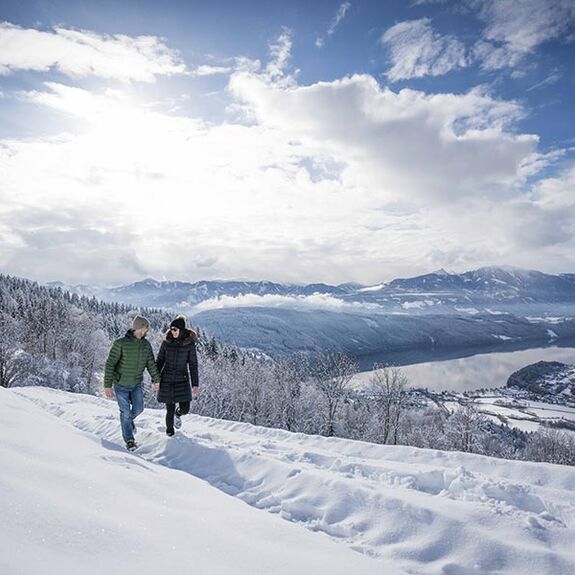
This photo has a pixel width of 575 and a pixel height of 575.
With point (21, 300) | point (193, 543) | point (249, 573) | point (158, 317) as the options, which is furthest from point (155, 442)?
point (158, 317)

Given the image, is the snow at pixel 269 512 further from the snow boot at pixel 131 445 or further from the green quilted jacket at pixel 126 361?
the green quilted jacket at pixel 126 361

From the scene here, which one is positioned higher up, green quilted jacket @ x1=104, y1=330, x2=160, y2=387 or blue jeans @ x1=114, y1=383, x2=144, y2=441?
green quilted jacket @ x1=104, y1=330, x2=160, y2=387

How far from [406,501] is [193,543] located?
278 centimetres

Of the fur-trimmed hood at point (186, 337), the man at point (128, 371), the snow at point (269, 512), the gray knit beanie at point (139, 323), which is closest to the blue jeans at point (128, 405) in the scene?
the man at point (128, 371)

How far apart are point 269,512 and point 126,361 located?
477 cm

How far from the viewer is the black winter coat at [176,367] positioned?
8992mm

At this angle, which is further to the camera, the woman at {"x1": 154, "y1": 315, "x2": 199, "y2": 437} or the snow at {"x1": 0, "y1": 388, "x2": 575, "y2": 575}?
the woman at {"x1": 154, "y1": 315, "x2": 199, "y2": 437}

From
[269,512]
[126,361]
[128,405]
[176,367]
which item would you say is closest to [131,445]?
[128,405]

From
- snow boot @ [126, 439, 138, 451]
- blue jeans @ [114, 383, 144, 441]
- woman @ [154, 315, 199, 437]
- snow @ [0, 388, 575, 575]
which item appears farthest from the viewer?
woman @ [154, 315, 199, 437]

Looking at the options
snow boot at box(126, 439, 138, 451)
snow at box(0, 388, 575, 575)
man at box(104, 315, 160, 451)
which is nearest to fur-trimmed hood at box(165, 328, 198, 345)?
man at box(104, 315, 160, 451)

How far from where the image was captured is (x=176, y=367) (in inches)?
358

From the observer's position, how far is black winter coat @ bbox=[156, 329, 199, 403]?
354 inches

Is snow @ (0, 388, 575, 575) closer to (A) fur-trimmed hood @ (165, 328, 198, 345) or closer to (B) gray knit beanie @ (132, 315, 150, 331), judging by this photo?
(B) gray knit beanie @ (132, 315, 150, 331)

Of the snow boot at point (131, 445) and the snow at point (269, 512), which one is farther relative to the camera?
the snow boot at point (131, 445)
